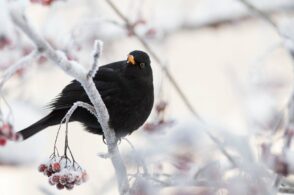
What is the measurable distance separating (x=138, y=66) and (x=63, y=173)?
1.11 meters

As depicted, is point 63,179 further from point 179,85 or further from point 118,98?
point 179,85

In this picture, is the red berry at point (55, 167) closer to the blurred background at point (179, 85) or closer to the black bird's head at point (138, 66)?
the blurred background at point (179, 85)

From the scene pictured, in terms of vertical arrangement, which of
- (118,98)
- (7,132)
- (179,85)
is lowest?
(179,85)

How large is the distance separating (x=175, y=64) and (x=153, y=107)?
335 cm

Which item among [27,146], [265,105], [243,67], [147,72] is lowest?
[243,67]

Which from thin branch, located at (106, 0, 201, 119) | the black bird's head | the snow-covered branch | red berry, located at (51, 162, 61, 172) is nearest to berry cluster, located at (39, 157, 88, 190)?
red berry, located at (51, 162, 61, 172)

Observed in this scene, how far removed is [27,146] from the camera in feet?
17.4

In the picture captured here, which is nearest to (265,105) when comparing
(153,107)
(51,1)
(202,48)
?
(153,107)

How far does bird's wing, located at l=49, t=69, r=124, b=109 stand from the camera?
346 cm

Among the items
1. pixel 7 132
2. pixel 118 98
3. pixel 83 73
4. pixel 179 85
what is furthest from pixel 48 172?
pixel 179 85

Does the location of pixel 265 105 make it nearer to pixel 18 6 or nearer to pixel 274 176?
pixel 274 176

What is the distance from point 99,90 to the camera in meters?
3.56

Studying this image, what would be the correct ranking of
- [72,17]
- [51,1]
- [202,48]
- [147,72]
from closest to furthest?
[51,1] < [147,72] < [72,17] < [202,48]

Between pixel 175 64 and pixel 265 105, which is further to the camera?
pixel 175 64
